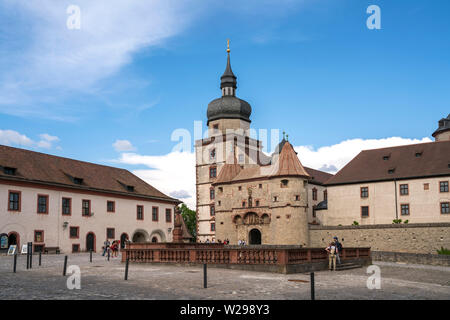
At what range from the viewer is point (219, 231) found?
64.2 m

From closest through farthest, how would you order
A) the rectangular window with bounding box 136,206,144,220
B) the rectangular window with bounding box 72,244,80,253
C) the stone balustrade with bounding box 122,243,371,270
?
1. the stone balustrade with bounding box 122,243,371,270
2. the rectangular window with bounding box 72,244,80,253
3. the rectangular window with bounding box 136,206,144,220

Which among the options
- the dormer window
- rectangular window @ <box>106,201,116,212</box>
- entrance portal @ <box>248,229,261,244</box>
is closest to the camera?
the dormer window

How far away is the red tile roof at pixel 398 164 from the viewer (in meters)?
50.4

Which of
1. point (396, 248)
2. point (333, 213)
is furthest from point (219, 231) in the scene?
point (396, 248)

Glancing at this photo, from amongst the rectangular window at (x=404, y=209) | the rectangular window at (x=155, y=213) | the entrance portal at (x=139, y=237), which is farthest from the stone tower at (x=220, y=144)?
the rectangular window at (x=404, y=209)

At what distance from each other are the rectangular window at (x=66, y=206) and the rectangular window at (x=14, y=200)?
197 inches

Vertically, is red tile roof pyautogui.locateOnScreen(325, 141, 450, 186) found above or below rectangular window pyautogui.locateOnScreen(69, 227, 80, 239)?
above

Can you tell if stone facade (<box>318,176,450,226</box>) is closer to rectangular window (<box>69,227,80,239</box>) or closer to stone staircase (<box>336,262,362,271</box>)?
stone staircase (<box>336,262,362,271</box>)

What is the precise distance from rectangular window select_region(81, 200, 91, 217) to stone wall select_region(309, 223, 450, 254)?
81.1 ft

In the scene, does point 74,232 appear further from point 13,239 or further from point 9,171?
point 9,171

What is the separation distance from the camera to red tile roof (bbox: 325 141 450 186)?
5044 cm

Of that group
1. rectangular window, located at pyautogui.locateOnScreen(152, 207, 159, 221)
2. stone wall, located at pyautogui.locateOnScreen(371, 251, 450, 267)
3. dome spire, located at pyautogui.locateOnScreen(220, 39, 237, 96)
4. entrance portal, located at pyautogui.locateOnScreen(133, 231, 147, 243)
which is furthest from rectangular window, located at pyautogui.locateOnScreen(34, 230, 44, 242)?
dome spire, located at pyautogui.locateOnScreen(220, 39, 237, 96)
